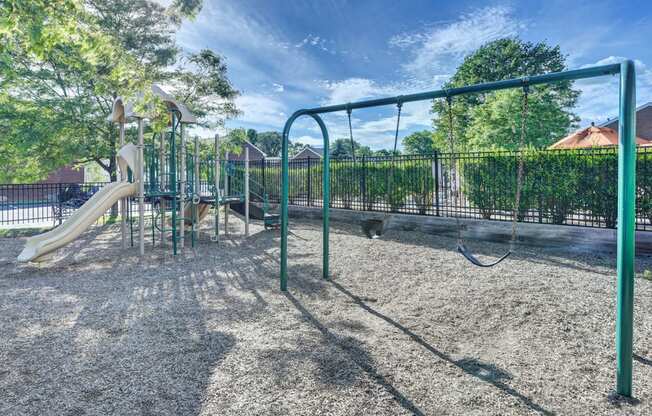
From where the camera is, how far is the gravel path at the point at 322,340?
2.45 m

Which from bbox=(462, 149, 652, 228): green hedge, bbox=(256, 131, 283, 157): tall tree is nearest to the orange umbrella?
bbox=(462, 149, 652, 228): green hedge

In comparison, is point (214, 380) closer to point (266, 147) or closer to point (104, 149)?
point (104, 149)

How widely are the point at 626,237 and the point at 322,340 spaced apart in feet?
8.42

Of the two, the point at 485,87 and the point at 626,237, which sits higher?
the point at 485,87

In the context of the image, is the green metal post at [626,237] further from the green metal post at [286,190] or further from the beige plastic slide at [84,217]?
the beige plastic slide at [84,217]

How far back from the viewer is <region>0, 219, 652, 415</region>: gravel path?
2449 mm

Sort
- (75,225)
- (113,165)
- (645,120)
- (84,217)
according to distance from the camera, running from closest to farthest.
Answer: (75,225) → (84,217) → (113,165) → (645,120)

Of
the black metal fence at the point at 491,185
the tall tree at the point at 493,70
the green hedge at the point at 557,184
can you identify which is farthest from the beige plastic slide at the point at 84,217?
the tall tree at the point at 493,70

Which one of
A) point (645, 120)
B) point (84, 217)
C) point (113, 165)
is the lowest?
point (84, 217)

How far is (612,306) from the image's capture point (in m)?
4.03

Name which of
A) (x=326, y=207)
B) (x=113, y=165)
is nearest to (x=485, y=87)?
(x=326, y=207)

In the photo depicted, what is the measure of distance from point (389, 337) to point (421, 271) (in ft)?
8.35

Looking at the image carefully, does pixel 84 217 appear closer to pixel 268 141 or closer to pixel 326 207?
pixel 326 207

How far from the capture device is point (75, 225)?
6.80m
